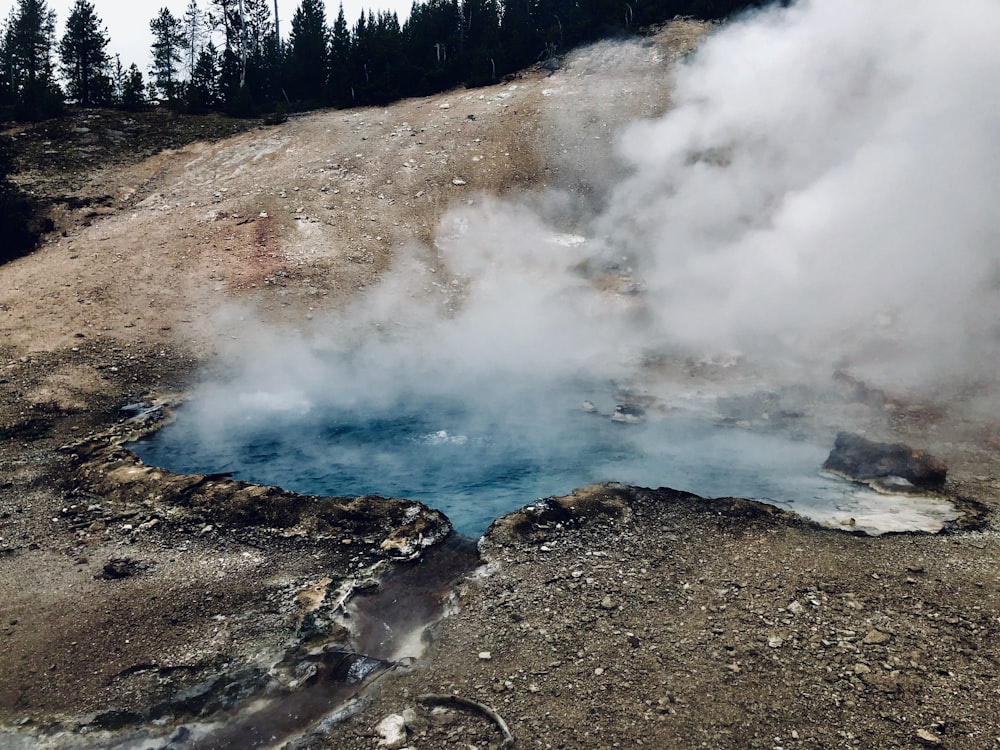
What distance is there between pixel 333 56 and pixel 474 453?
25.9m

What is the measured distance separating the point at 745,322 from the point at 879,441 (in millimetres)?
4003

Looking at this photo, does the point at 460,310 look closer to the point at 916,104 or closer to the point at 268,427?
the point at 268,427

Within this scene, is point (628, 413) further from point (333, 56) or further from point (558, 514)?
point (333, 56)

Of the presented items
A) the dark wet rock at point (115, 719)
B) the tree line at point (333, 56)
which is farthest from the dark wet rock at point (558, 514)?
the tree line at point (333, 56)

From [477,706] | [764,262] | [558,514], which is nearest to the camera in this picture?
[477,706]

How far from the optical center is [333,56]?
29641mm

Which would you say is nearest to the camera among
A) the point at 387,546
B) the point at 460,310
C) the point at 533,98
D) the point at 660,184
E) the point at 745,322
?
the point at 387,546

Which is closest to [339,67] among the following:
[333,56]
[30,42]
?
[333,56]

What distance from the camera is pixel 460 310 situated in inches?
602

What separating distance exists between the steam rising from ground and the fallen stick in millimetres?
6393

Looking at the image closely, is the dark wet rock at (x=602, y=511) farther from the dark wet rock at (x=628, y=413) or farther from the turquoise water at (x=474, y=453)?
the dark wet rock at (x=628, y=413)

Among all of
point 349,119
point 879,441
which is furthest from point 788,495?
point 349,119

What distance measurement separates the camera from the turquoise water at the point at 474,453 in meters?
9.04

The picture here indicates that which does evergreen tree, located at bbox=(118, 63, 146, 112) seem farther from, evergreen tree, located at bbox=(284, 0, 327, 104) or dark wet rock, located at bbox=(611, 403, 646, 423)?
dark wet rock, located at bbox=(611, 403, 646, 423)
